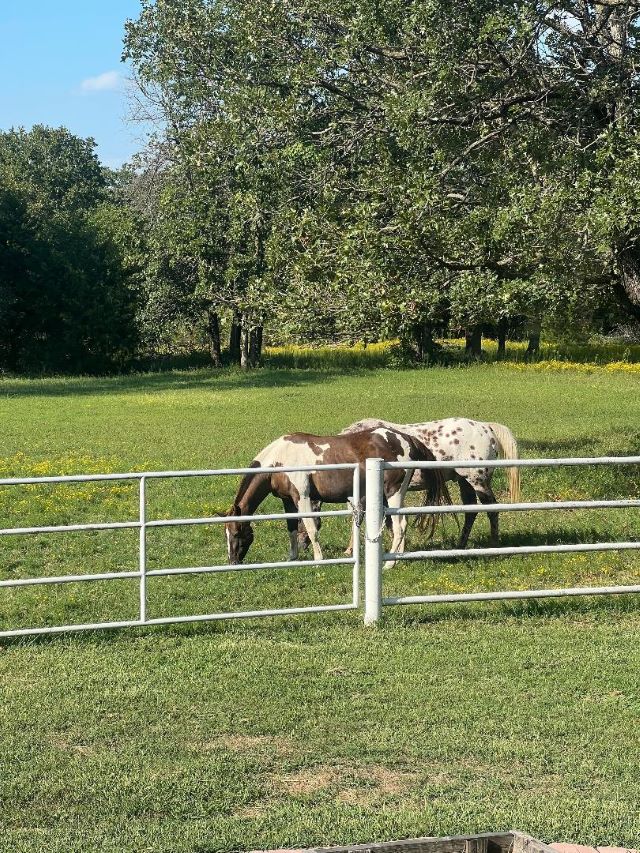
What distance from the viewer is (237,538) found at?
1080cm

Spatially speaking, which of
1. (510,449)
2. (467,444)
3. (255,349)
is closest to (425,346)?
(255,349)

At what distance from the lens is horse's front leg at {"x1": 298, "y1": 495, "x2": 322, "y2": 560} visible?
10.7 m

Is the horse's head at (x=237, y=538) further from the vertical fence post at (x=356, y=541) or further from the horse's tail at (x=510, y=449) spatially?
the horse's tail at (x=510, y=449)

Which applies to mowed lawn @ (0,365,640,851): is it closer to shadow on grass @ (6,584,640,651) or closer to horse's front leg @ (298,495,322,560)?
shadow on grass @ (6,584,640,651)

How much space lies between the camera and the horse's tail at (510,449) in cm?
1213

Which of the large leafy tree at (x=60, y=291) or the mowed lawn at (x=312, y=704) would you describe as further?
the large leafy tree at (x=60, y=291)

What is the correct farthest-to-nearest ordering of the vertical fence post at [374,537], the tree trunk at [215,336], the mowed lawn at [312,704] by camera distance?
the tree trunk at [215,336], the vertical fence post at [374,537], the mowed lawn at [312,704]

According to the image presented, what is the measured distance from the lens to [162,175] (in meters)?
42.8

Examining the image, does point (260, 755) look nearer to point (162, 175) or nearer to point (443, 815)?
point (443, 815)

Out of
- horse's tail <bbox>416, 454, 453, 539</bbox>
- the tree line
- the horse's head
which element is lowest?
the horse's head

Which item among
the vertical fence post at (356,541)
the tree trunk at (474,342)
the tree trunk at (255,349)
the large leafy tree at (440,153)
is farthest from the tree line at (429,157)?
the tree trunk at (474,342)

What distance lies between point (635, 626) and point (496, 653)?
1.49 meters

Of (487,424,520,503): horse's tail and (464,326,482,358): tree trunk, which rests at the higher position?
(464,326,482,358): tree trunk

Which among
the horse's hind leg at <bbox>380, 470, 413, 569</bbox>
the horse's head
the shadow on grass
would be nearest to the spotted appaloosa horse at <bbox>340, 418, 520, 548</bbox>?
the horse's hind leg at <bbox>380, 470, 413, 569</bbox>
